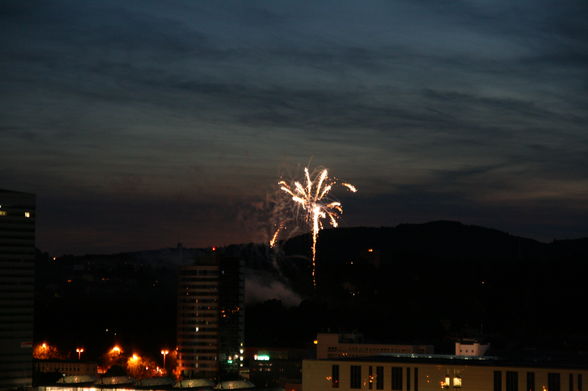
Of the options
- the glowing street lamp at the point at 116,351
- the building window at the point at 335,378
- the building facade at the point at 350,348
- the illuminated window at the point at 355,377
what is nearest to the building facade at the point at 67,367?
the glowing street lamp at the point at 116,351

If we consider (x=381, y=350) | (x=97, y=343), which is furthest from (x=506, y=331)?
(x=97, y=343)

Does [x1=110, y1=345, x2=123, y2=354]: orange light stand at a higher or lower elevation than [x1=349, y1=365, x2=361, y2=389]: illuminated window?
lower

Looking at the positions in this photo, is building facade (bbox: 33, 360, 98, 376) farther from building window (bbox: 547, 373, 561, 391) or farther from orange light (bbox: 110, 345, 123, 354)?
building window (bbox: 547, 373, 561, 391)

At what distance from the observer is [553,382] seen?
78.5 m

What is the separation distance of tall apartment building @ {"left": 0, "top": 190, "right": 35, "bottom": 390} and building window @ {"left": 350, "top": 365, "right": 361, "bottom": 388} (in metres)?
65.4

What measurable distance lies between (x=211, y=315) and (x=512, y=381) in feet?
272

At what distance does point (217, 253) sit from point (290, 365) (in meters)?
19.0

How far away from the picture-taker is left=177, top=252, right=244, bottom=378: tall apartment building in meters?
156

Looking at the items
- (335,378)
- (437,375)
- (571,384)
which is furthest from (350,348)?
(571,384)

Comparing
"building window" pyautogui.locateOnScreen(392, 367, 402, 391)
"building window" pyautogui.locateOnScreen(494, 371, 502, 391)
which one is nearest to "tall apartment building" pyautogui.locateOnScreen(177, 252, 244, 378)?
"building window" pyautogui.locateOnScreen(392, 367, 402, 391)

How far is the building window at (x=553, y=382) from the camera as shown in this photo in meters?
78.4

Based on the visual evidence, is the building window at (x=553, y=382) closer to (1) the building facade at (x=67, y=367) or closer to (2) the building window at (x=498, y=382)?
(2) the building window at (x=498, y=382)

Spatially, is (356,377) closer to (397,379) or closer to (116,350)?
(397,379)

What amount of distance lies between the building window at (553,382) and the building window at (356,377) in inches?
528
